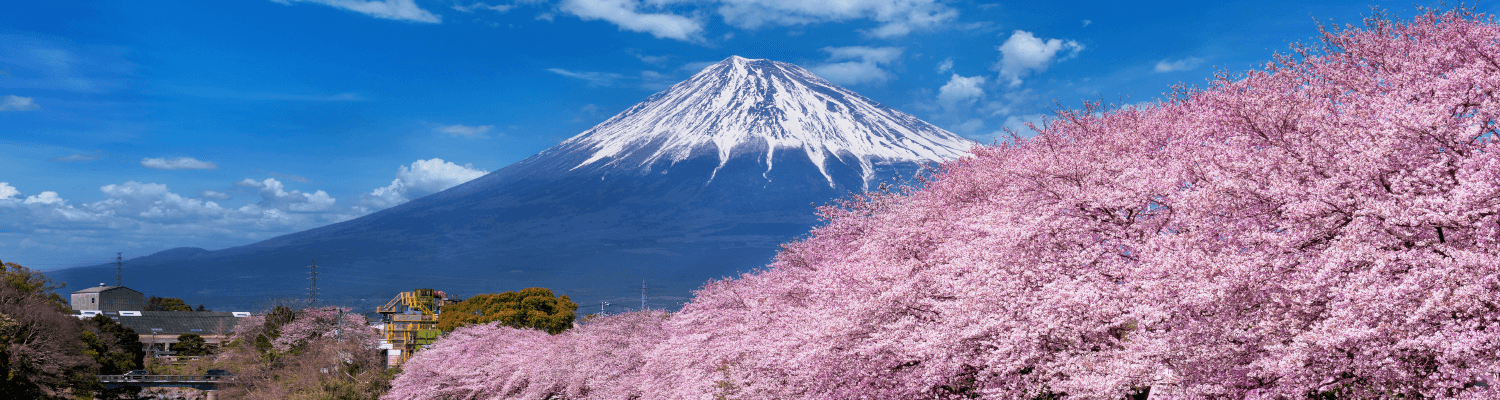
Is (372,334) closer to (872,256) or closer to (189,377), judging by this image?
(189,377)

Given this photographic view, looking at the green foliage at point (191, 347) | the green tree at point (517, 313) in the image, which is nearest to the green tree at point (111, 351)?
the green foliage at point (191, 347)

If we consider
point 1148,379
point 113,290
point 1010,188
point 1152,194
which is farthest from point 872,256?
point 113,290

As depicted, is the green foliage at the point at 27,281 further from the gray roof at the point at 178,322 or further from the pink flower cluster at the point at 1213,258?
the gray roof at the point at 178,322

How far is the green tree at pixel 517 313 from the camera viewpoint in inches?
2160

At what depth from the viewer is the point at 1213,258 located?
398 inches

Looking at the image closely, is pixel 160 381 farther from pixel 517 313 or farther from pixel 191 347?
pixel 191 347

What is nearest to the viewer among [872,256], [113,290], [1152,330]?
[1152,330]

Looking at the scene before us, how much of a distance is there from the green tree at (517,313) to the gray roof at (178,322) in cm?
5781

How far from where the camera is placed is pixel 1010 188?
55.0 ft

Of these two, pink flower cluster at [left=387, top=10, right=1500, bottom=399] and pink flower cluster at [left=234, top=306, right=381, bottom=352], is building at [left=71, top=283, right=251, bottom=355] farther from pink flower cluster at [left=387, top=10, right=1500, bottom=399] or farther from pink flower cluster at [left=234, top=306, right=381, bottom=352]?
pink flower cluster at [left=387, top=10, right=1500, bottom=399]

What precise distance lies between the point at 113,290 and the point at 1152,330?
15205 centimetres

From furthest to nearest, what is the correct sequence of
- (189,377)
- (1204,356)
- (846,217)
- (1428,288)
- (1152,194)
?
(189,377)
(846,217)
(1152,194)
(1204,356)
(1428,288)

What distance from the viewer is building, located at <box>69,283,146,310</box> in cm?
12594

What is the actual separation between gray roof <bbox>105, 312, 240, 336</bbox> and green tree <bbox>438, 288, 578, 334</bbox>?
5781 centimetres
